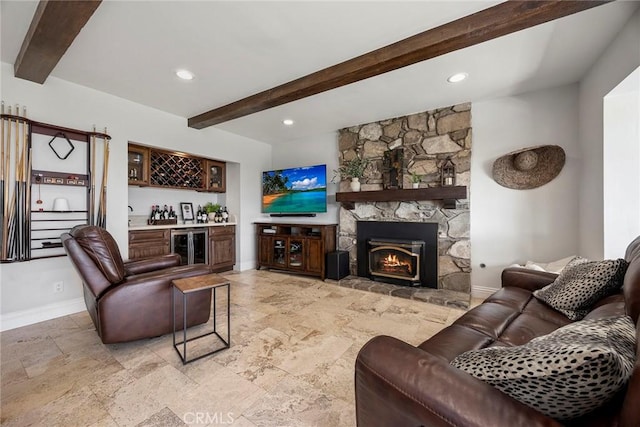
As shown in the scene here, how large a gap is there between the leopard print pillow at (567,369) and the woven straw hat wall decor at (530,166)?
277cm

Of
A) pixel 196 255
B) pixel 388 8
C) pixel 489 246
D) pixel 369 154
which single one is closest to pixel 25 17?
pixel 388 8

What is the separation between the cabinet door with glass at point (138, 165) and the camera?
11.9 ft

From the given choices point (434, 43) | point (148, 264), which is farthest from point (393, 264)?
point (148, 264)

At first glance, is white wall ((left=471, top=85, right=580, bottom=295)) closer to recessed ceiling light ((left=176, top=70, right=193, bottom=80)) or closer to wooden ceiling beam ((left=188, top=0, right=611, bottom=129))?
wooden ceiling beam ((left=188, top=0, right=611, bottom=129))

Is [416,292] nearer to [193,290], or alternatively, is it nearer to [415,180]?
[415,180]

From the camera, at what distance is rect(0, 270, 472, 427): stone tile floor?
143 centimetres

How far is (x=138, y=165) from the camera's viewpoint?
12.2 feet

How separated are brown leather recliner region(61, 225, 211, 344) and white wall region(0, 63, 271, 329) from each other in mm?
960

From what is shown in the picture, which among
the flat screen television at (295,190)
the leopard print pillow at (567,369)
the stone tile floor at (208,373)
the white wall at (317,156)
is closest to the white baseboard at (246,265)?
the white wall at (317,156)

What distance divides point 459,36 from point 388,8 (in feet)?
1.86

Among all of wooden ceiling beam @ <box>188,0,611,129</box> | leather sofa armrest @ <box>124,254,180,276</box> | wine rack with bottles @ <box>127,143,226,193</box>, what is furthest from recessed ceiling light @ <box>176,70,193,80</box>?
leather sofa armrest @ <box>124,254,180,276</box>

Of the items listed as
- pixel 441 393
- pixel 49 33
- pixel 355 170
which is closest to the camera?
pixel 441 393

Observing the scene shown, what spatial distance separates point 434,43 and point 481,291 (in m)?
2.97
